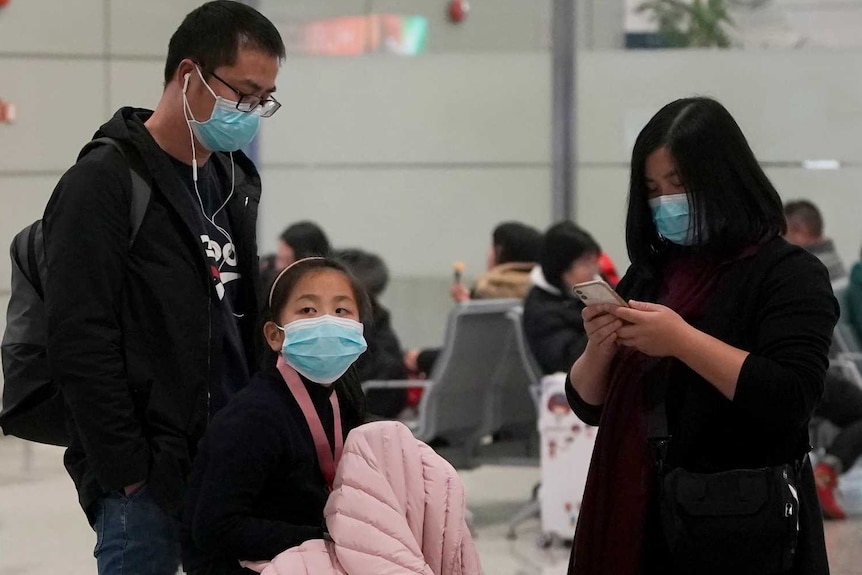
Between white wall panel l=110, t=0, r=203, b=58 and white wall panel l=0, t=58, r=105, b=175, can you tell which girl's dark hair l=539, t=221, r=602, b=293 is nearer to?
white wall panel l=110, t=0, r=203, b=58

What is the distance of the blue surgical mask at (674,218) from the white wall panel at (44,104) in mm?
7485

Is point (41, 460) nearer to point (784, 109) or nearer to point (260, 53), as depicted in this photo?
point (784, 109)

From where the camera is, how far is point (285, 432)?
2.36 m

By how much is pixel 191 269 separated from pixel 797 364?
1084 mm

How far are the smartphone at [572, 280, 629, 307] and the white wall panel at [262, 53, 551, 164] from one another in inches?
286

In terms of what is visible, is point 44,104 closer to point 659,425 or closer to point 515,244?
point 515,244

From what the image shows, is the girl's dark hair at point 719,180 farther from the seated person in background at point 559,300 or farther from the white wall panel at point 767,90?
the white wall panel at point 767,90

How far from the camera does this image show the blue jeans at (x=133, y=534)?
2.39m

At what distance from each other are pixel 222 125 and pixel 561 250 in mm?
3635

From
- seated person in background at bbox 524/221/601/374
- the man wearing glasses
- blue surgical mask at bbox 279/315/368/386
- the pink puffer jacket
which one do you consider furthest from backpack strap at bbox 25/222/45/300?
seated person in background at bbox 524/221/601/374

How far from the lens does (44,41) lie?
30.1 feet

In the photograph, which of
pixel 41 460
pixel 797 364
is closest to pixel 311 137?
pixel 41 460

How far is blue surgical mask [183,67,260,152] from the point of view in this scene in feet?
8.27

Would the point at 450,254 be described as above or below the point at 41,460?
above
